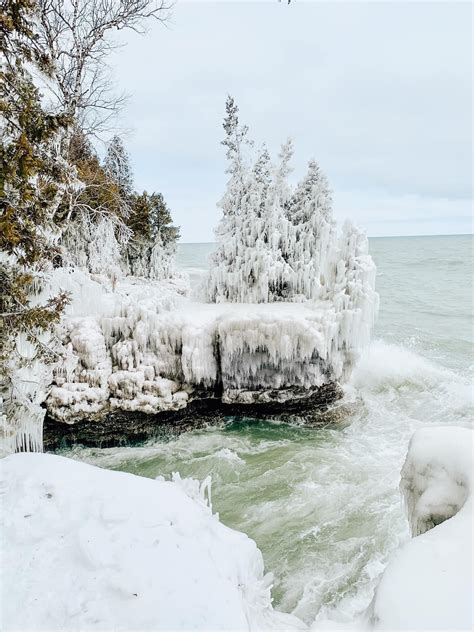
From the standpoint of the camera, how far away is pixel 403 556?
3.01m

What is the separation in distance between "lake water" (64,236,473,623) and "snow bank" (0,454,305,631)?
5.98 ft

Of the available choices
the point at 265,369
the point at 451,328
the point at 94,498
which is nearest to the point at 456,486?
the point at 94,498

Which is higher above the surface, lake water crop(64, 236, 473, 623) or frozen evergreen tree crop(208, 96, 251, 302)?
frozen evergreen tree crop(208, 96, 251, 302)

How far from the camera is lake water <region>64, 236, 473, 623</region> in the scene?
19.8 feet

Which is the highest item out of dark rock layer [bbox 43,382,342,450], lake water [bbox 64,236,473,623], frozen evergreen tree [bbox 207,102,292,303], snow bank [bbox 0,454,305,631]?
frozen evergreen tree [bbox 207,102,292,303]

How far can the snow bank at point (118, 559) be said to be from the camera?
2.72m

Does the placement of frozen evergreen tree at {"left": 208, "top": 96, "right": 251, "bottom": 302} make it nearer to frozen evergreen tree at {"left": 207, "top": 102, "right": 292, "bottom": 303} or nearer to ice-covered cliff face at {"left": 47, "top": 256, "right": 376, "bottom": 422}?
frozen evergreen tree at {"left": 207, "top": 102, "right": 292, "bottom": 303}

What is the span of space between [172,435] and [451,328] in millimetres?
19951

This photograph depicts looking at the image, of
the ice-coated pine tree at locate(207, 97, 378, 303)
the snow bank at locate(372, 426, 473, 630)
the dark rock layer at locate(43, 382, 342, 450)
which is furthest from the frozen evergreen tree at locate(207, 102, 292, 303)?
the snow bank at locate(372, 426, 473, 630)

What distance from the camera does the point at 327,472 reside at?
29.2ft

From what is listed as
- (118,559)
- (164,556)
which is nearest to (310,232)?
(164,556)

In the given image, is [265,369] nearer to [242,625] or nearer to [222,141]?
[242,625]

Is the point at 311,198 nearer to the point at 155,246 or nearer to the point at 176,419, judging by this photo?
the point at 176,419

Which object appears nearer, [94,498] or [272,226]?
[94,498]
